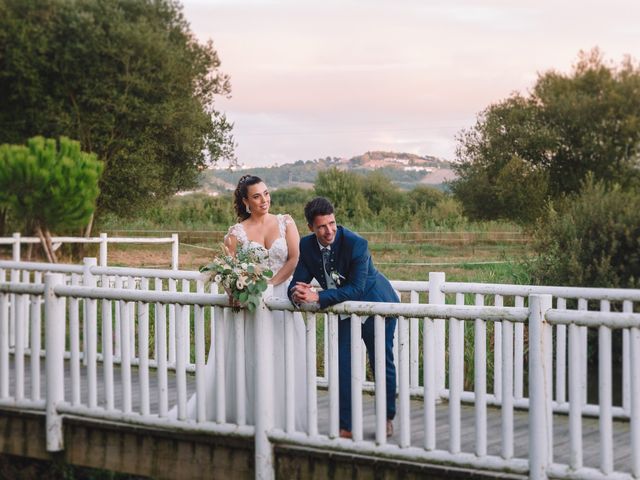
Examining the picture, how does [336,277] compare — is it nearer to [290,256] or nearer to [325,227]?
[325,227]

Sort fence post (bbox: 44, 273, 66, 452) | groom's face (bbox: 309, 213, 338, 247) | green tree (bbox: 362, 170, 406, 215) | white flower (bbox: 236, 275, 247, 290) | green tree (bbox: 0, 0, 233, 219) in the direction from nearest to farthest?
white flower (bbox: 236, 275, 247, 290), groom's face (bbox: 309, 213, 338, 247), fence post (bbox: 44, 273, 66, 452), green tree (bbox: 0, 0, 233, 219), green tree (bbox: 362, 170, 406, 215)

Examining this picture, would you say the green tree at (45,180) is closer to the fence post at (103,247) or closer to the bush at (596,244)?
the fence post at (103,247)

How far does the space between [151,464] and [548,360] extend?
2.91m

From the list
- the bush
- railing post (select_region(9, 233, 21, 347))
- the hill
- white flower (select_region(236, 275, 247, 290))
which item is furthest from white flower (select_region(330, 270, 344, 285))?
the hill

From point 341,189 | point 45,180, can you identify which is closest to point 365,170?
point 341,189

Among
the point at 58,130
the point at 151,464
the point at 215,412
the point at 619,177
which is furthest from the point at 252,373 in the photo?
the point at 619,177

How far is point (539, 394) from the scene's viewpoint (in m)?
5.32

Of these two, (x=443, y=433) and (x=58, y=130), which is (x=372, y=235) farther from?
(x=443, y=433)

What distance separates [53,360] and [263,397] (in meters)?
1.89

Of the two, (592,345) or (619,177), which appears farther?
(619,177)

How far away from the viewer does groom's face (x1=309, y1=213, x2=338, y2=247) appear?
20.6 feet

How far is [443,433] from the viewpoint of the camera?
6.75 metres

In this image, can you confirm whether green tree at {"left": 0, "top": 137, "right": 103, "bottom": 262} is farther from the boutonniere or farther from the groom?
the boutonniere

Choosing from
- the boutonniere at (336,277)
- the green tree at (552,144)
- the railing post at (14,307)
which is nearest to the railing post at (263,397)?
the boutonniere at (336,277)
